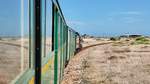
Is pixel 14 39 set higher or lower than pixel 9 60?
higher

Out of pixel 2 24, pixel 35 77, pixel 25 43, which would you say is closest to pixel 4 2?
pixel 2 24

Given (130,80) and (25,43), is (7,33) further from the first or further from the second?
(130,80)

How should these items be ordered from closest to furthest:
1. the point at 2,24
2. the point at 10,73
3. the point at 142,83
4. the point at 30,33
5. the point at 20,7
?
the point at 2,24 < the point at 10,73 < the point at 20,7 < the point at 30,33 < the point at 142,83

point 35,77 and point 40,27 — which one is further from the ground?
point 40,27

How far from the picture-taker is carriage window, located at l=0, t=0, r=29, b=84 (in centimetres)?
268

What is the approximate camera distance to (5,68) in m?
2.77

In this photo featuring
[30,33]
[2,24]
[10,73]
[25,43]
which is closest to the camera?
[2,24]

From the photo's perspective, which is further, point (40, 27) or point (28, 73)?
point (40, 27)

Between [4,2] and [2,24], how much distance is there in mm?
142

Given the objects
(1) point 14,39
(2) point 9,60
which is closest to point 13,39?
(1) point 14,39

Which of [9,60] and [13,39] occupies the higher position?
[13,39]

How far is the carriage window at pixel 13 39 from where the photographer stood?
2.68 meters

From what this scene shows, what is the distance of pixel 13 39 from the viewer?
117 inches

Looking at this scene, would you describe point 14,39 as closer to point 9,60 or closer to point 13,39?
point 13,39
